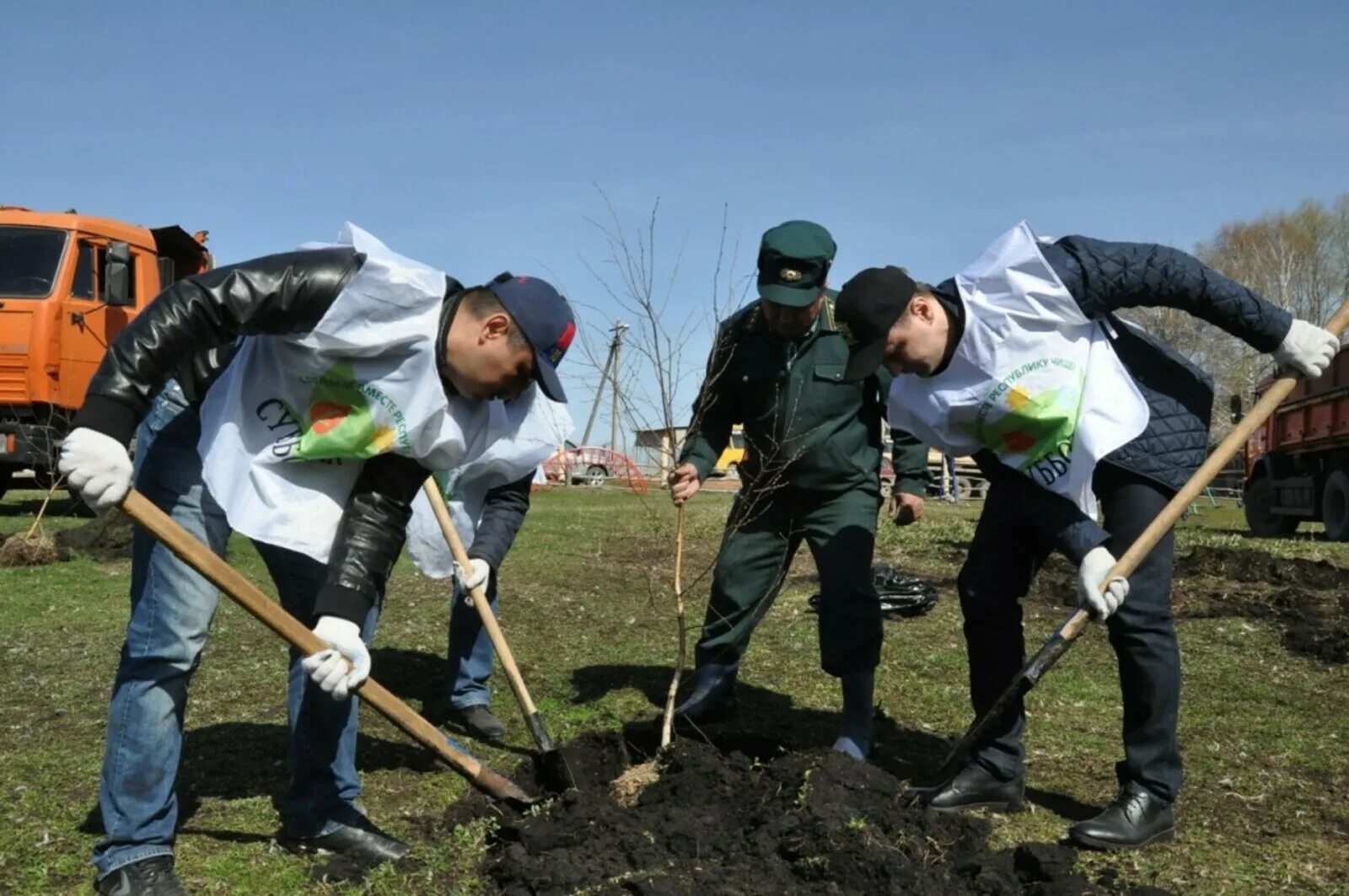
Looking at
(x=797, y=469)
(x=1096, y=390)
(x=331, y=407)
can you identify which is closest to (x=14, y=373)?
(x=797, y=469)

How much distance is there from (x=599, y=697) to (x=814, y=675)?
3.80 feet

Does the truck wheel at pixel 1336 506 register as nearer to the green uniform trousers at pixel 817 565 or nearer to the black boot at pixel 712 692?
the green uniform trousers at pixel 817 565

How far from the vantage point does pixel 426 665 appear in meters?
5.65

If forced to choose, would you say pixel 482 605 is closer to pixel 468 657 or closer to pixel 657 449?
pixel 468 657

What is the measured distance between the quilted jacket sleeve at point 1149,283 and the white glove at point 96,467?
99.6 inches

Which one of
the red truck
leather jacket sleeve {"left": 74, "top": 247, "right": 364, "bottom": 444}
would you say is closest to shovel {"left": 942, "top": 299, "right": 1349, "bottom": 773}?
leather jacket sleeve {"left": 74, "top": 247, "right": 364, "bottom": 444}

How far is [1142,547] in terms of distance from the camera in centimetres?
335


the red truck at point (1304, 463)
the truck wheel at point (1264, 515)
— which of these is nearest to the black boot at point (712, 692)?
the red truck at point (1304, 463)

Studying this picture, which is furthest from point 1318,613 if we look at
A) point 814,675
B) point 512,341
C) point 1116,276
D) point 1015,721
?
point 512,341

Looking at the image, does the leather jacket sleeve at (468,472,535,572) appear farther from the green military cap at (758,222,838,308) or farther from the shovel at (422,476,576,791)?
the green military cap at (758,222,838,308)

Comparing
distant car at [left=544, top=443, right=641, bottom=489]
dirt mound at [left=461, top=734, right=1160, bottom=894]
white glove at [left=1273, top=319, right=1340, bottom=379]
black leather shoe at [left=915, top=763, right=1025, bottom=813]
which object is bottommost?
distant car at [left=544, top=443, right=641, bottom=489]

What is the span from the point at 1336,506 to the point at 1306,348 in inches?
470

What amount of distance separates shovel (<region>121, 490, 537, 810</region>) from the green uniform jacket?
1614 mm

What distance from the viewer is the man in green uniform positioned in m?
4.21
